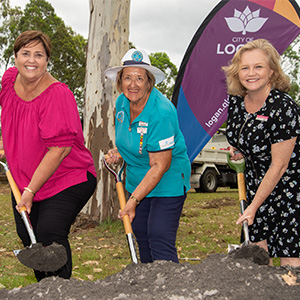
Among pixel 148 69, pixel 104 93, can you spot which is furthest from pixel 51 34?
pixel 148 69

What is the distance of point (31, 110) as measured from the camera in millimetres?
2734

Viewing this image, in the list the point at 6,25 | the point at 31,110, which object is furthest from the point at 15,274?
the point at 6,25

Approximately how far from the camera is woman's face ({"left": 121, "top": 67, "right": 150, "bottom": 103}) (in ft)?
9.87

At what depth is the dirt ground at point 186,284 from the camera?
72.0 inches

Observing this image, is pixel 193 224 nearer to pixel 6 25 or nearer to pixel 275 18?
pixel 275 18

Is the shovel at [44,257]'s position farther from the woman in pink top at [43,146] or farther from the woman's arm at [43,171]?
the woman's arm at [43,171]

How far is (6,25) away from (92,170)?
2318cm

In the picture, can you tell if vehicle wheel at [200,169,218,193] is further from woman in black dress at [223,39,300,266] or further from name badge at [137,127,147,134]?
name badge at [137,127,147,134]

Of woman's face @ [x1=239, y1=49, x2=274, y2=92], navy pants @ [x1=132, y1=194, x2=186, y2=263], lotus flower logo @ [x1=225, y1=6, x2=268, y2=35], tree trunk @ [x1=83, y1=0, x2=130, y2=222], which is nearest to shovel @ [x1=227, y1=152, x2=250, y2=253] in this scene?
navy pants @ [x1=132, y1=194, x2=186, y2=263]

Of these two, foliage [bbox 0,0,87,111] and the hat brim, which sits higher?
foliage [bbox 0,0,87,111]

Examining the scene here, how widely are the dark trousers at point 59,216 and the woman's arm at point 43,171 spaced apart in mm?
144

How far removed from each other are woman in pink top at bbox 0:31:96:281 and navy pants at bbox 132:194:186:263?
480mm

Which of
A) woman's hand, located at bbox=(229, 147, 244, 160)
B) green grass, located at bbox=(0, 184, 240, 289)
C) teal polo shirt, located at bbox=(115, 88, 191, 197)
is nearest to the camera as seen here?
teal polo shirt, located at bbox=(115, 88, 191, 197)

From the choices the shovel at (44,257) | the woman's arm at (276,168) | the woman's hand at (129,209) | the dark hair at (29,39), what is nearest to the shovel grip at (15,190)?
the shovel at (44,257)
